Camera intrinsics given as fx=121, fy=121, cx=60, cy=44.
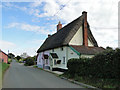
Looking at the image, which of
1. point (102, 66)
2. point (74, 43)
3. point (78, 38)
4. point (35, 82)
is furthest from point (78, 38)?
point (35, 82)

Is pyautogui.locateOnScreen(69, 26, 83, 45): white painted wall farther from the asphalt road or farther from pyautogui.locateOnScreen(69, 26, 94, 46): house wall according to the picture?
the asphalt road

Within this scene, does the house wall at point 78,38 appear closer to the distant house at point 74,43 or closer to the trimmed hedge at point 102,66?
the distant house at point 74,43

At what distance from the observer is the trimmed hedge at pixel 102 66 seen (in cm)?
816

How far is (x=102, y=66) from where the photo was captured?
9.23m

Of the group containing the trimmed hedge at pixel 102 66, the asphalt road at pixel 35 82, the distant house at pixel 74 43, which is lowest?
the asphalt road at pixel 35 82

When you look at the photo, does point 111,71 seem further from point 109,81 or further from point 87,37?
point 87,37

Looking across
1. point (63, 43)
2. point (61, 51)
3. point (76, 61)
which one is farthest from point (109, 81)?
point (61, 51)

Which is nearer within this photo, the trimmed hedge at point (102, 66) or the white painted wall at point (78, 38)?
the trimmed hedge at point (102, 66)

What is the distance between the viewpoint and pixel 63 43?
1897 centimetres

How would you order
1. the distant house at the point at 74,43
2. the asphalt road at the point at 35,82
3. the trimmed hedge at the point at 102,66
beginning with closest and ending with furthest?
the trimmed hedge at the point at 102,66 < the asphalt road at the point at 35,82 < the distant house at the point at 74,43

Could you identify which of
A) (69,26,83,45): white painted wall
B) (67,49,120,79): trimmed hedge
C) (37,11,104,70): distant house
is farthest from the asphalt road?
(69,26,83,45): white painted wall

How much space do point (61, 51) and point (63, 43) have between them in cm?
208

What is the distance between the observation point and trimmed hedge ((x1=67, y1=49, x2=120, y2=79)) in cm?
816

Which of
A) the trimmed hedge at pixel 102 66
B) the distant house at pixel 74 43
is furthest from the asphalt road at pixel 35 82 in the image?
the distant house at pixel 74 43
